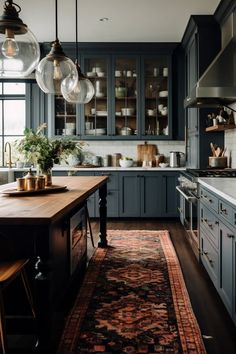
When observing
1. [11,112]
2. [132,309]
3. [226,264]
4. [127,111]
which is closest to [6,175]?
[11,112]

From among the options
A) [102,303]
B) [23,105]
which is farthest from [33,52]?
[23,105]

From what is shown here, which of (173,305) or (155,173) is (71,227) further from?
(155,173)

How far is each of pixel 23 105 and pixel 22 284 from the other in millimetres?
5376

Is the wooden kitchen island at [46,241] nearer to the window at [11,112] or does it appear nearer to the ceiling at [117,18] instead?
the ceiling at [117,18]

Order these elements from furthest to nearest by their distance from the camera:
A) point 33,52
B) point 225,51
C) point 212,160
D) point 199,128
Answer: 1. point 199,128
2. point 212,160
3. point 225,51
4. point 33,52

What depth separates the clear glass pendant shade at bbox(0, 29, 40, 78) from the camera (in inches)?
87.7

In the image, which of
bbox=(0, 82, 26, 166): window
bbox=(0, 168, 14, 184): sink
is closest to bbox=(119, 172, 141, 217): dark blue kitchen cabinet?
bbox=(0, 168, 14, 184): sink

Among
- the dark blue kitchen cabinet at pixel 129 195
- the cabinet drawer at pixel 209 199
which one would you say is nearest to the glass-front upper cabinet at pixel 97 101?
the dark blue kitchen cabinet at pixel 129 195

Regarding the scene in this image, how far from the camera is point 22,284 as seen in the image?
8.75ft

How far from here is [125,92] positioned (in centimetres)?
727

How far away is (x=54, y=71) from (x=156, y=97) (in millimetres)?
4236

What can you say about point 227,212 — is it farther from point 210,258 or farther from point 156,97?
point 156,97

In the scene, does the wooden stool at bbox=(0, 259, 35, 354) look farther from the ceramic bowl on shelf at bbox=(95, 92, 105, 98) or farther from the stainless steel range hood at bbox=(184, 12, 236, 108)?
the ceramic bowl on shelf at bbox=(95, 92, 105, 98)

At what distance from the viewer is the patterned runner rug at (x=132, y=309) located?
252 cm
